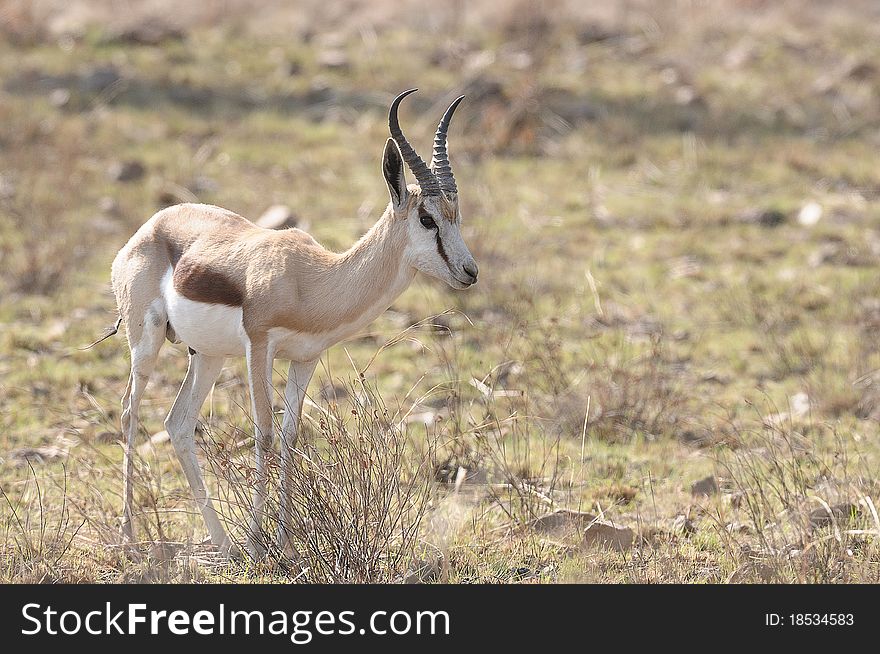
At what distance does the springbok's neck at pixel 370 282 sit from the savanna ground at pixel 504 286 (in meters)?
0.32

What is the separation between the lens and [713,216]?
12.1m

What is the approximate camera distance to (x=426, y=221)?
16.9 ft

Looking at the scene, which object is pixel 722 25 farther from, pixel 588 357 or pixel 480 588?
pixel 480 588

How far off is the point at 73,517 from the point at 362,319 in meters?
1.79

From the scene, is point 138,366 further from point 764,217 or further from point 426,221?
point 764,217

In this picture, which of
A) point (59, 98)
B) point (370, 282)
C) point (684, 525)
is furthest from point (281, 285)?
point (59, 98)

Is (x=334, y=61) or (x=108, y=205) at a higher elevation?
(x=108, y=205)

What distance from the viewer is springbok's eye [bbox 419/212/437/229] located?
16.9 ft

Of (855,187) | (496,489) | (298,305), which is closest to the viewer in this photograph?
(298,305)

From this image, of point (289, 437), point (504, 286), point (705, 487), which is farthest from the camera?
point (504, 286)

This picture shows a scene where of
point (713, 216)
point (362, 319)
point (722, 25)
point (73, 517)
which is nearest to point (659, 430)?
point (362, 319)

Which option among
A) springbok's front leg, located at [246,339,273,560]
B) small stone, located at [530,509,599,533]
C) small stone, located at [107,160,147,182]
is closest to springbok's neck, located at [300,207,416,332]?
springbok's front leg, located at [246,339,273,560]

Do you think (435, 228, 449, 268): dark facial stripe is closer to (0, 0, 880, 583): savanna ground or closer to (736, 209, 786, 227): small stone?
(0, 0, 880, 583): savanna ground

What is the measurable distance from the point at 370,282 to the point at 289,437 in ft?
2.59
